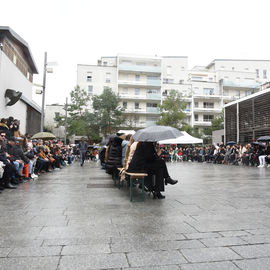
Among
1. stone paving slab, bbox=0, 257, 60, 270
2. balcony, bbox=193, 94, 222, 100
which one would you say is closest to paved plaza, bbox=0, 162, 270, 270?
stone paving slab, bbox=0, 257, 60, 270

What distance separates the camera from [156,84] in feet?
173

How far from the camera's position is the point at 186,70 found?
58.7 metres

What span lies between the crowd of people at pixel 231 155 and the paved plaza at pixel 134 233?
8.96m

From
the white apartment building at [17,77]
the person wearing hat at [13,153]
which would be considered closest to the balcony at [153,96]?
the white apartment building at [17,77]

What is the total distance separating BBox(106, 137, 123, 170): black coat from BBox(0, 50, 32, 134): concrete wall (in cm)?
1023

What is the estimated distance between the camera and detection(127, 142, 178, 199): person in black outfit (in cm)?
687

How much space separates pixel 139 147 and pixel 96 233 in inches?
129

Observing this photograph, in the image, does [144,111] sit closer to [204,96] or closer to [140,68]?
[140,68]

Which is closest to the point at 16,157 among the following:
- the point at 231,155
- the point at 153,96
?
the point at 231,155

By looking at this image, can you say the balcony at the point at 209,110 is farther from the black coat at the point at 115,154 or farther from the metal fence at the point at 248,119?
the black coat at the point at 115,154

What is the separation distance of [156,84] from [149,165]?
1851 inches

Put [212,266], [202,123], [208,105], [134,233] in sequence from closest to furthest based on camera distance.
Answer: [212,266], [134,233], [202,123], [208,105]

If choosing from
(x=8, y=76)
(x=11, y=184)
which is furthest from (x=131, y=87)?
(x=11, y=184)

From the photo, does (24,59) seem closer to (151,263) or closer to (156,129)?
(156,129)
